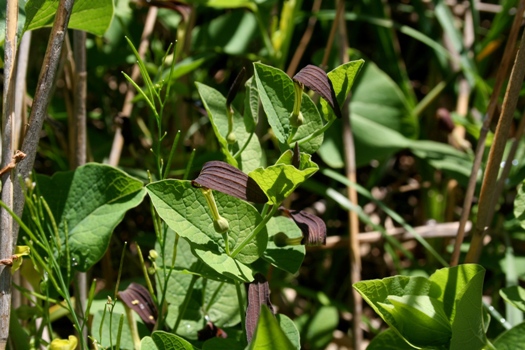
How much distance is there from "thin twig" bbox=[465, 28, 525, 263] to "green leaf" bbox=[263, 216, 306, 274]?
0.26m

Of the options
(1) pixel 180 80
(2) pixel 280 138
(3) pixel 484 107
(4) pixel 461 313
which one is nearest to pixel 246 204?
(2) pixel 280 138

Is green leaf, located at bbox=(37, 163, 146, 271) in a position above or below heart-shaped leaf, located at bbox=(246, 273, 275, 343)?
above

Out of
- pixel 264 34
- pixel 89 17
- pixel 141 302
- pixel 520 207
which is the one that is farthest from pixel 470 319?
pixel 264 34

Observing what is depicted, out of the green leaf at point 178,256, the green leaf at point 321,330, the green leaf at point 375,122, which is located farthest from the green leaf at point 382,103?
the green leaf at point 178,256

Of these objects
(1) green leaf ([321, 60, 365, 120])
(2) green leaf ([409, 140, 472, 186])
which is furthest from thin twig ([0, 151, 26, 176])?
(2) green leaf ([409, 140, 472, 186])

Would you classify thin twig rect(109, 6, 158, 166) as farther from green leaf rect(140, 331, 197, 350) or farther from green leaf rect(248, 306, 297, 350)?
green leaf rect(248, 306, 297, 350)

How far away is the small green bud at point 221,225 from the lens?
68 cm

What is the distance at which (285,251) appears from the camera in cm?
77

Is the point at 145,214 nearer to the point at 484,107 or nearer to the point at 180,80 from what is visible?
the point at 180,80

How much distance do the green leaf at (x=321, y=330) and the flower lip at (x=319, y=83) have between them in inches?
24.7

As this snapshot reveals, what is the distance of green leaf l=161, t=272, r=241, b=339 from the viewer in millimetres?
847

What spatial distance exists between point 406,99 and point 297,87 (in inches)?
33.7

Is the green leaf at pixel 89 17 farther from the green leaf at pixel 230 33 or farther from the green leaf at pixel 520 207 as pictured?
the green leaf at pixel 520 207

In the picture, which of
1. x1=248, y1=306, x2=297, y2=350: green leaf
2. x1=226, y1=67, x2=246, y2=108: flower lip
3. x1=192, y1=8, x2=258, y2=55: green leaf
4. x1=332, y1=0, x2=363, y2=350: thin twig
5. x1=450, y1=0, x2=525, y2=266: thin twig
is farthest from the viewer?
x1=192, y1=8, x2=258, y2=55: green leaf
